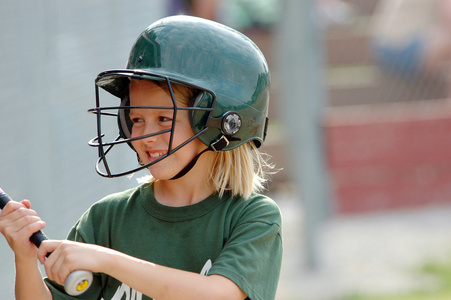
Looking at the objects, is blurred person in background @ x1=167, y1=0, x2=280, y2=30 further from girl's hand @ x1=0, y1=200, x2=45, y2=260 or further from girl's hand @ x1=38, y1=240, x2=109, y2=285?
girl's hand @ x1=38, y1=240, x2=109, y2=285

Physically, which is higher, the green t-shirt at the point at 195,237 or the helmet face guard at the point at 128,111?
the helmet face guard at the point at 128,111

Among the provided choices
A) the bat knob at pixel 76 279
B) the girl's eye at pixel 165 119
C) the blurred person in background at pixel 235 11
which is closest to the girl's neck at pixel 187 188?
the girl's eye at pixel 165 119

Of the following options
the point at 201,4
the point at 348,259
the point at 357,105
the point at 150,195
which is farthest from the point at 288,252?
the point at 150,195

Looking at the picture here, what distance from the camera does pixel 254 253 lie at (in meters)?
2.42

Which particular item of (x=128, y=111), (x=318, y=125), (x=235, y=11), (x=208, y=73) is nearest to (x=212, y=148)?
(x=208, y=73)

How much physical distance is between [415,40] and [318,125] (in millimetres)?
2793

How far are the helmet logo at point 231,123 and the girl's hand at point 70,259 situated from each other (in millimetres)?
641

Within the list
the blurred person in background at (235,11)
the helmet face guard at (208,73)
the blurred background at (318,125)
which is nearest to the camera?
the helmet face guard at (208,73)

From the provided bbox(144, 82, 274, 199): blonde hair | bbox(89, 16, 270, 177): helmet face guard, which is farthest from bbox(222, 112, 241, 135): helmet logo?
bbox(144, 82, 274, 199): blonde hair

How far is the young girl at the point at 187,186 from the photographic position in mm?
2387

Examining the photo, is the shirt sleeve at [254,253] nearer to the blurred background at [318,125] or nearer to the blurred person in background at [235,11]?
the blurred background at [318,125]

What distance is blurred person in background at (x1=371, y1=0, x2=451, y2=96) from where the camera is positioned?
32.9 ft

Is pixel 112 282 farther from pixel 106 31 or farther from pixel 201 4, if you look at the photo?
pixel 201 4

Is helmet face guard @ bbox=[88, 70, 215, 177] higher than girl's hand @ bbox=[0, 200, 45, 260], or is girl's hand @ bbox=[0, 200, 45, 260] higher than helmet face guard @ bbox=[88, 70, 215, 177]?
helmet face guard @ bbox=[88, 70, 215, 177]
